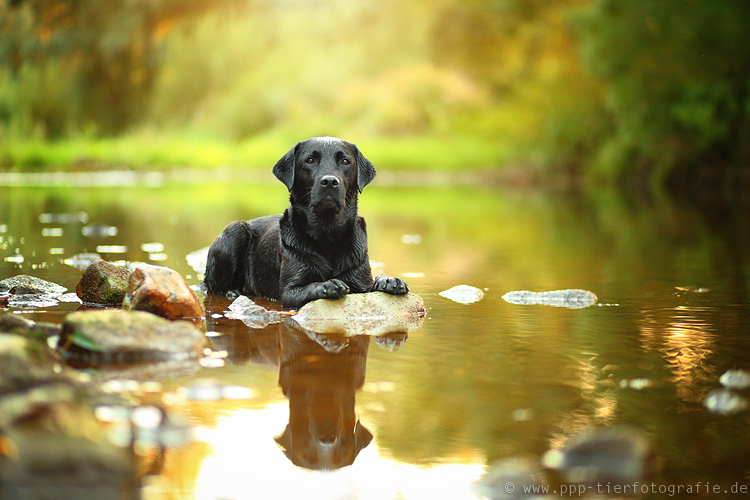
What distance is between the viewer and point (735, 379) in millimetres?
3781

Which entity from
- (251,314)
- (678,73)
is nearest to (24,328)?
(251,314)

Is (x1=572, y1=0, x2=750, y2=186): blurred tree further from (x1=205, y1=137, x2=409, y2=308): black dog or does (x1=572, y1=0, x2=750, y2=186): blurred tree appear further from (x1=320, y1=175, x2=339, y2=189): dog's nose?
(x1=320, y1=175, x2=339, y2=189): dog's nose

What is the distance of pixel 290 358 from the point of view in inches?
169

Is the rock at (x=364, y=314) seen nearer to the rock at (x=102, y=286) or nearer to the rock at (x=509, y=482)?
the rock at (x=102, y=286)

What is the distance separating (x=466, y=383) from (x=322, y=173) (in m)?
2.37

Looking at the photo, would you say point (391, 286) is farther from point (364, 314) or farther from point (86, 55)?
point (86, 55)

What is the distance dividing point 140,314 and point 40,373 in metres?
1.31

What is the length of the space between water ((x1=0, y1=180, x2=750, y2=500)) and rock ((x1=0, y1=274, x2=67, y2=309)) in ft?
0.73

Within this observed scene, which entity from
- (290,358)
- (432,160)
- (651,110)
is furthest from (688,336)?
(432,160)

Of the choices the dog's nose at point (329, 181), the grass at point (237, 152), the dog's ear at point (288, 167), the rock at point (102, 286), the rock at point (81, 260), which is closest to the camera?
the dog's nose at point (329, 181)

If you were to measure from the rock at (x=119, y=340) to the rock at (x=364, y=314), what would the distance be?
1.07m

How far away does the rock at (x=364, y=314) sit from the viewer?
5.18m

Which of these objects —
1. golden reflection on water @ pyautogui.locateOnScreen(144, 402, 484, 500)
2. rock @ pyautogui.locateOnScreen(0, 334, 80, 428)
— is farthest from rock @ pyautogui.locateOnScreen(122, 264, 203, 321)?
golden reflection on water @ pyautogui.locateOnScreen(144, 402, 484, 500)

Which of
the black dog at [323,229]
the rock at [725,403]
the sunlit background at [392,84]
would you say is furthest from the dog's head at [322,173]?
the sunlit background at [392,84]
